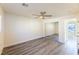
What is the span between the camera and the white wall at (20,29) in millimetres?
2035

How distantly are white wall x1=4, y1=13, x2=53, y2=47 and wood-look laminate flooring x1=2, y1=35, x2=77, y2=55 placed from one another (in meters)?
0.10

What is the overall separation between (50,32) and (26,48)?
61 centimetres

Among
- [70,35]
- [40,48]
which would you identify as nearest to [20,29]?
[40,48]

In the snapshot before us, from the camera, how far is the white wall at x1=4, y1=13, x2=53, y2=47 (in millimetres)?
2035

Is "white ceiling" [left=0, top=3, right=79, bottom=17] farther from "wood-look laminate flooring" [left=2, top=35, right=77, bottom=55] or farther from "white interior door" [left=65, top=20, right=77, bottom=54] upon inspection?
"wood-look laminate flooring" [left=2, top=35, right=77, bottom=55]

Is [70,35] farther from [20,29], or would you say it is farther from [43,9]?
[20,29]

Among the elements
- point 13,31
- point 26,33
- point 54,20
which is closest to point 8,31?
point 13,31

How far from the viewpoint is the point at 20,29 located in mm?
2168

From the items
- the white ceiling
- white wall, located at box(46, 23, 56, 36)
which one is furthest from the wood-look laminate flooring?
the white ceiling

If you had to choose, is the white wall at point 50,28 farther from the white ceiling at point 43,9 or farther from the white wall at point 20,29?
the white ceiling at point 43,9

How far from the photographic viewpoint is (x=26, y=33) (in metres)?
2.20

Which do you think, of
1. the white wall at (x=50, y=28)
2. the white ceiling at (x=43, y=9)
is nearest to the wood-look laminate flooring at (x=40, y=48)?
the white wall at (x=50, y=28)

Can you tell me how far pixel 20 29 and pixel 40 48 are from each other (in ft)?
1.90

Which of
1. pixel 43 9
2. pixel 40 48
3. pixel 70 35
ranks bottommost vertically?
pixel 40 48
